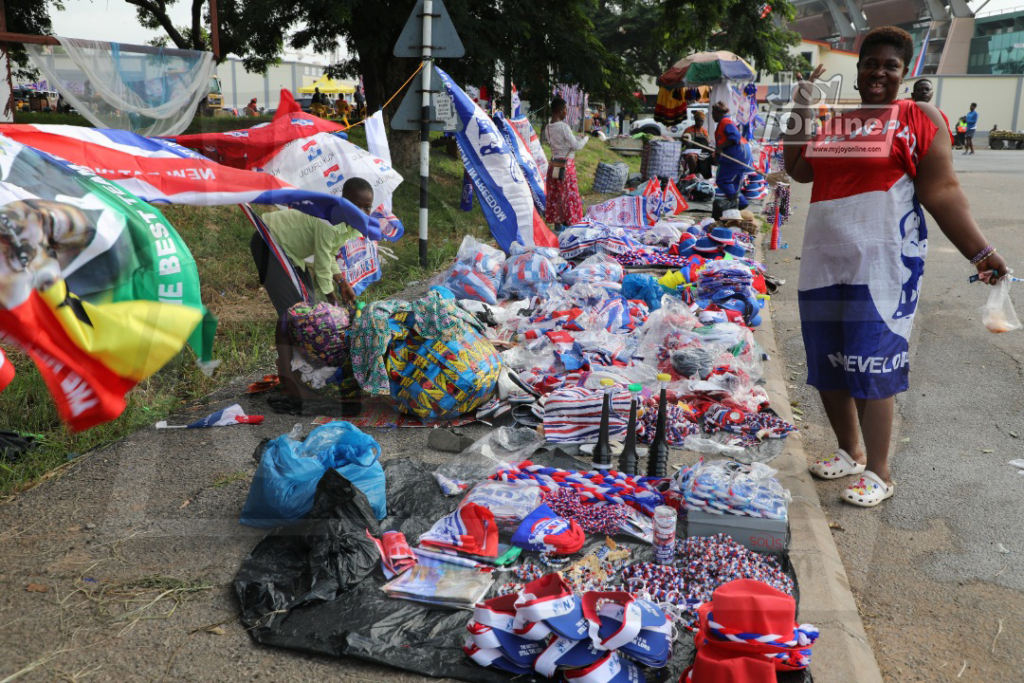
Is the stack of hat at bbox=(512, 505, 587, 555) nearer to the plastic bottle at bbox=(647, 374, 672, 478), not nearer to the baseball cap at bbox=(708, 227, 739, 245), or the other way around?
the plastic bottle at bbox=(647, 374, 672, 478)

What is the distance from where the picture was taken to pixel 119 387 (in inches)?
99.6

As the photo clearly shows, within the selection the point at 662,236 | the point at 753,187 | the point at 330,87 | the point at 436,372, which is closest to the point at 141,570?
the point at 436,372

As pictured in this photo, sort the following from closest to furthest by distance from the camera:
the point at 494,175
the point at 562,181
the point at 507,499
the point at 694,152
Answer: the point at 507,499, the point at 494,175, the point at 562,181, the point at 694,152

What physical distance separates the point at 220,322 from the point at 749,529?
488 centimetres

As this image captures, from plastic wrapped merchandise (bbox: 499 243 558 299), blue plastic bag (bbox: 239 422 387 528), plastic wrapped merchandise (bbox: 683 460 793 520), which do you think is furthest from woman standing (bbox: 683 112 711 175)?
blue plastic bag (bbox: 239 422 387 528)

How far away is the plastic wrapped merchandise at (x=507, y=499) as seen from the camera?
3.48 meters

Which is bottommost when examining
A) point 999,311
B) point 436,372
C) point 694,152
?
point 436,372

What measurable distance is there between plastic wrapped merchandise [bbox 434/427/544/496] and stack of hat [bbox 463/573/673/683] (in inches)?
47.0

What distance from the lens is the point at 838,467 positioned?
13.4 feet

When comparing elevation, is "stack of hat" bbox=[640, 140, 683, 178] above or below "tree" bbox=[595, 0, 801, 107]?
below

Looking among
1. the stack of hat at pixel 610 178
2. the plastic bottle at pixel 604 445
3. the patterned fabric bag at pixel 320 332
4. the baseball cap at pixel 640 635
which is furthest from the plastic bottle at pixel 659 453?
the stack of hat at pixel 610 178

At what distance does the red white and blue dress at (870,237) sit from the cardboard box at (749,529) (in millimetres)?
863

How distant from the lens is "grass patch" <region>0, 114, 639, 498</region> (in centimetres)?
440

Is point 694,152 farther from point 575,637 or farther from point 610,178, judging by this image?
point 575,637
